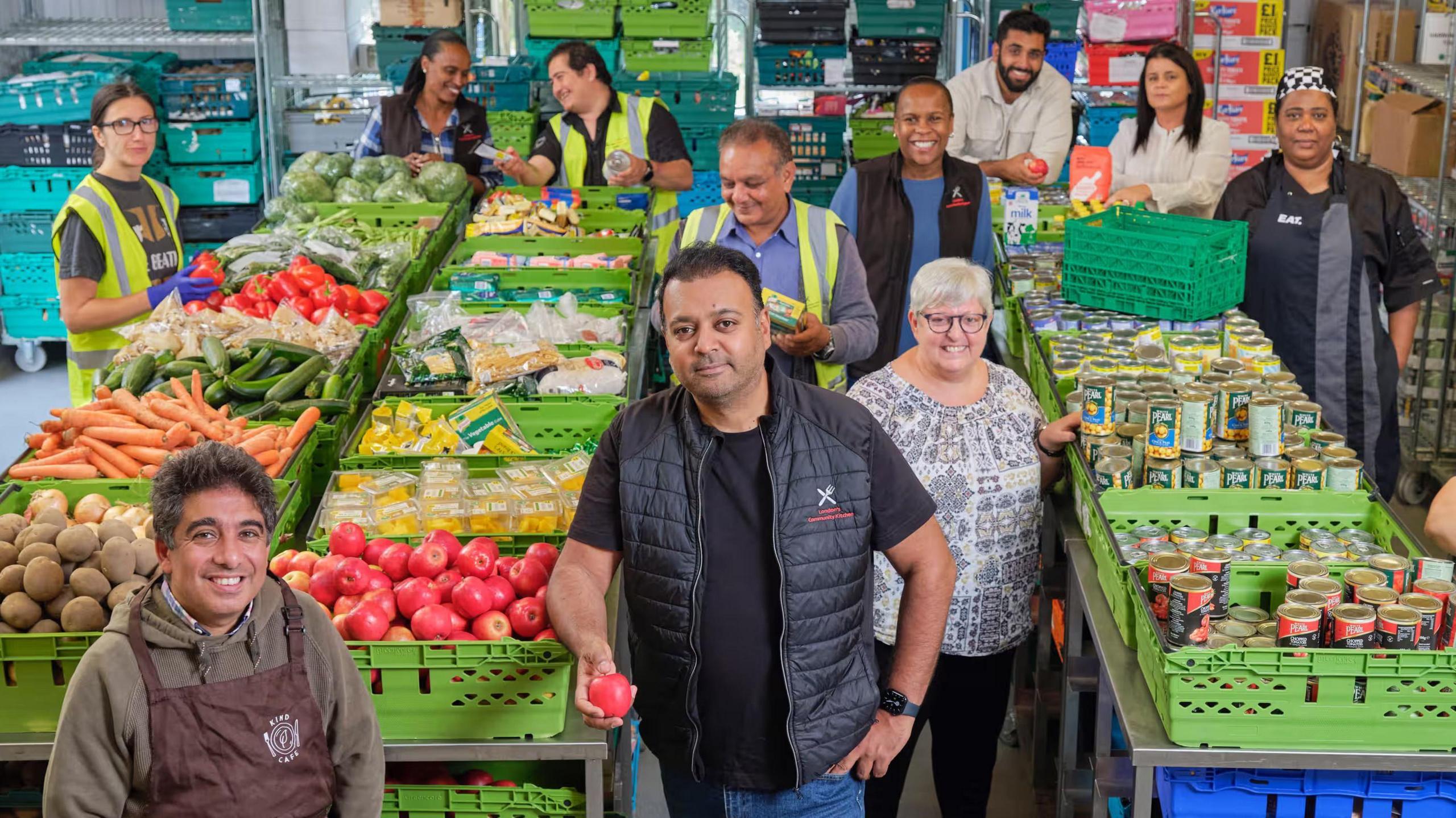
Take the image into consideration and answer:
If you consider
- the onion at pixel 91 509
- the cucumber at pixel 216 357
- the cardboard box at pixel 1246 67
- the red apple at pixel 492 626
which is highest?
the cardboard box at pixel 1246 67

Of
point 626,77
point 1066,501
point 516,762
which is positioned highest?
point 626,77

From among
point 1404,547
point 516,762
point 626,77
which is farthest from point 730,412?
point 626,77

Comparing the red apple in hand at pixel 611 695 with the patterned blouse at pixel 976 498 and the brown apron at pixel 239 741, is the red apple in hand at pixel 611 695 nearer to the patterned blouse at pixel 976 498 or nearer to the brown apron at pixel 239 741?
the brown apron at pixel 239 741

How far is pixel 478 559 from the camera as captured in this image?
132 inches

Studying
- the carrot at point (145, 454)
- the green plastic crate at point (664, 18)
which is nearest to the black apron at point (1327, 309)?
the carrot at point (145, 454)

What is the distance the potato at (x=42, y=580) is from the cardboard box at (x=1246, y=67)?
8413mm

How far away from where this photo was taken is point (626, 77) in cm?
962

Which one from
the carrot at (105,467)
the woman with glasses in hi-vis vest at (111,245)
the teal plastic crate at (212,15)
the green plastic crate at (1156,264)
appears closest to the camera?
the carrot at (105,467)

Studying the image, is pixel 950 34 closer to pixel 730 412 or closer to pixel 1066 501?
pixel 1066 501

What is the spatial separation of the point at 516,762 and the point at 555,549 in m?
0.53

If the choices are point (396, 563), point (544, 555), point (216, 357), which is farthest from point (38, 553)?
point (216, 357)

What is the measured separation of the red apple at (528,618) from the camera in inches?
125

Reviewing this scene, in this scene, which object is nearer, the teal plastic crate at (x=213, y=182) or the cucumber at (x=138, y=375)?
the cucumber at (x=138, y=375)

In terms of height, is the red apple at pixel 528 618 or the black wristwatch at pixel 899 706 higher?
the red apple at pixel 528 618
